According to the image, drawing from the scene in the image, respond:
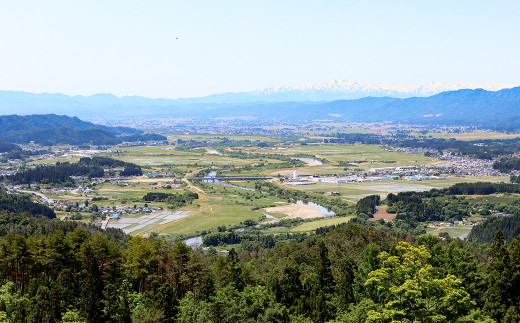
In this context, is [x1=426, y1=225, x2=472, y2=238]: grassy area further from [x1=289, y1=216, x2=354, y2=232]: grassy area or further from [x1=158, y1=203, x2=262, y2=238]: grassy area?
[x1=158, y1=203, x2=262, y2=238]: grassy area

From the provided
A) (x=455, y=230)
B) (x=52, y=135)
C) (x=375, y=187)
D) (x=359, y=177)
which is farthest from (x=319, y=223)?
(x=52, y=135)

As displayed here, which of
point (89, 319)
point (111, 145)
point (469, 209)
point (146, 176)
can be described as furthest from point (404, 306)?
point (111, 145)

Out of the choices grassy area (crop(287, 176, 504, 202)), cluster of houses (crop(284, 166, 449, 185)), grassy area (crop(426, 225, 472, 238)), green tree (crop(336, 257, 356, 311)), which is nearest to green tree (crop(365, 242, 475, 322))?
green tree (crop(336, 257, 356, 311))

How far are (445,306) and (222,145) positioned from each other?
157 meters

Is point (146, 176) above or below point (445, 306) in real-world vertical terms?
below

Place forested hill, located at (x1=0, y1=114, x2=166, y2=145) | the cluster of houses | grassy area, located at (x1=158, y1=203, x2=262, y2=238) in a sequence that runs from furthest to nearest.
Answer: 1. forested hill, located at (x1=0, y1=114, x2=166, y2=145)
2. the cluster of houses
3. grassy area, located at (x1=158, y1=203, x2=262, y2=238)

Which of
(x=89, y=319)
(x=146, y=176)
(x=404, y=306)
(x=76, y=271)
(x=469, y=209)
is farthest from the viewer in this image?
(x=146, y=176)

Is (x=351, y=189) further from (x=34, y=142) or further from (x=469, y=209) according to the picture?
(x=34, y=142)

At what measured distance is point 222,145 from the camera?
172m

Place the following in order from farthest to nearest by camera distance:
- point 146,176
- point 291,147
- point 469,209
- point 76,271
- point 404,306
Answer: point 291,147 → point 146,176 → point 469,209 → point 76,271 → point 404,306

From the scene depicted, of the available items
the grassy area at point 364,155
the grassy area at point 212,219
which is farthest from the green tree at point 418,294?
the grassy area at point 364,155

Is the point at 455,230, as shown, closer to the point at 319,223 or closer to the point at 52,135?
the point at 319,223

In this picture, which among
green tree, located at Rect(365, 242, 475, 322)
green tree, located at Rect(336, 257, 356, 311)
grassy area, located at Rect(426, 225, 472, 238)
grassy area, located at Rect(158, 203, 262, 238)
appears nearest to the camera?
green tree, located at Rect(365, 242, 475, 322)

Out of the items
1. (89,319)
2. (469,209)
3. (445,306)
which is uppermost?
(445,306)
